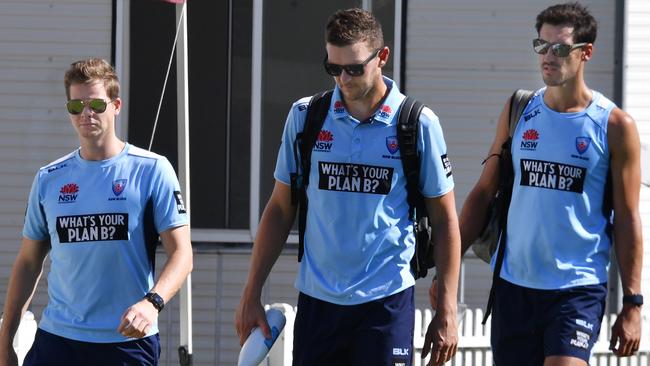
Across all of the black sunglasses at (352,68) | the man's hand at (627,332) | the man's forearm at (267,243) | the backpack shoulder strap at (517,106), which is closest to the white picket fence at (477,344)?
the backpack shoulder strap at (517,106)

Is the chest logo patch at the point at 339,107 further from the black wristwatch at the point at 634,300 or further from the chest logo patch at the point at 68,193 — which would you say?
the black wristwatch at the point at 634,300

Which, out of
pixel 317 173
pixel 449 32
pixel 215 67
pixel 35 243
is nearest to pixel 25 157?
pixel 215 67

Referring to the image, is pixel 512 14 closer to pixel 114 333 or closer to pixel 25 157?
pixel 25 157

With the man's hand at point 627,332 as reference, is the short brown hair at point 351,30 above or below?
above

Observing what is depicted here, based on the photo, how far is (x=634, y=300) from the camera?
5.71 metres

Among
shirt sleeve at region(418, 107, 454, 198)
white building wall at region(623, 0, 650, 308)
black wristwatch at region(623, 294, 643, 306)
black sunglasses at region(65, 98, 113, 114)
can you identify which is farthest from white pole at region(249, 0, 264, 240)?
shirt sleeve at region(418, 107, 454, 198)

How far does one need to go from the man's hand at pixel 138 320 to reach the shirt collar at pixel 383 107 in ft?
3.48

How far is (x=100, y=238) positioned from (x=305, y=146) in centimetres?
89

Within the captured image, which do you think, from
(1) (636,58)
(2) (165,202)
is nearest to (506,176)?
(2) (165,202)

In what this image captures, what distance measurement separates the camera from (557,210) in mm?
5754

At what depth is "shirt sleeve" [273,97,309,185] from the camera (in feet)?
18.0

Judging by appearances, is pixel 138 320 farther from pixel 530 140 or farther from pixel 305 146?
pixel 530 140

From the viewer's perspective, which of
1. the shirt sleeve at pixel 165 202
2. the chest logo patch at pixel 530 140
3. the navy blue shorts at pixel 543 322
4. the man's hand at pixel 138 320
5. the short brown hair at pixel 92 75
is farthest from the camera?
the chest logo patch at pixel 530 140

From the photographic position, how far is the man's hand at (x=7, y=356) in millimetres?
5574
